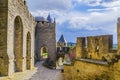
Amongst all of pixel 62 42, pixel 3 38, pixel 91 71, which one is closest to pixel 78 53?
pixel 3 38

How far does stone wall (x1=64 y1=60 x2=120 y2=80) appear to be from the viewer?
7879 mm

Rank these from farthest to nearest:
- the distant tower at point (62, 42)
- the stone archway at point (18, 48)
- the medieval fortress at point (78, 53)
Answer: the distant tower at point (62, 42), the stone archway at point (18, 48), the medieval fortress at point (78, 53)

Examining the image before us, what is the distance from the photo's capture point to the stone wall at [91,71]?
25.8 ft

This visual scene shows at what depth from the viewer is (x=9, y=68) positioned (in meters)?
13.9

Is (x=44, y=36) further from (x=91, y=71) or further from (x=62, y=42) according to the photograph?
(x=91, y=71)

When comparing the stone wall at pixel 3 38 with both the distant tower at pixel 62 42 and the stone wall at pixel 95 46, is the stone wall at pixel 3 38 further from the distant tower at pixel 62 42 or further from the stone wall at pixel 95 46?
the distant tower at pixel 62 42

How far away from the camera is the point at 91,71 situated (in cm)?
1008

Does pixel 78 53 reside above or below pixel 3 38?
below

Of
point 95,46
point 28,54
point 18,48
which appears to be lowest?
point 28,54

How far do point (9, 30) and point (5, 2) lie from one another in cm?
182

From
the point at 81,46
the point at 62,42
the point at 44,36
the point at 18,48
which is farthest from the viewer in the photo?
the point at 62,42

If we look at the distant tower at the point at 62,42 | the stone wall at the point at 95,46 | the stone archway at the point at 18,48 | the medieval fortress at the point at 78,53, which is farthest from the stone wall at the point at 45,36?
the stone wall at the point at 95,46

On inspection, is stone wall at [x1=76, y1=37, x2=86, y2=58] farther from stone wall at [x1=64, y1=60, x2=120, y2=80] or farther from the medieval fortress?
stone wall at [x1=64, y1=60, x2=120, y2=80]

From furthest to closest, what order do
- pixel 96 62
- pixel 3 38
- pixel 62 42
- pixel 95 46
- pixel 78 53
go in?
pixel 62 42, pixel 78 53, pixel 3 38, pixel 95 46, pixel 96 62
